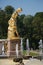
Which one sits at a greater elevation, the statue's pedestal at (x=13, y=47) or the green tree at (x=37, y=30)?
the green tree at (x=37, y=30)

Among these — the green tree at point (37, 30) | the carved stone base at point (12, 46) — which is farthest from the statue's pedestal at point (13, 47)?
the green tree at point (37, 30)

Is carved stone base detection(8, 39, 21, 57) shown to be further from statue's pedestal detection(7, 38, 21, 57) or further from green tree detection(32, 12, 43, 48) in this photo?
green tree detection(32, 12, 43, 48)

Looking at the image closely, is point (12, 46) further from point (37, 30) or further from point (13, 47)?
point (37, 30)

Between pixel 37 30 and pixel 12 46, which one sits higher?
pixel 37 30

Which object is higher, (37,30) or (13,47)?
(37,30)

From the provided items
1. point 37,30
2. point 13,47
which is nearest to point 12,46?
point 13,47

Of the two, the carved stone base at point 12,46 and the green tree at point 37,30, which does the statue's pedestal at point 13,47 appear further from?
the green tree at point 37,30

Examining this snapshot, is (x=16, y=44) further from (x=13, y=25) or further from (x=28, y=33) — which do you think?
(x=28, y=33)

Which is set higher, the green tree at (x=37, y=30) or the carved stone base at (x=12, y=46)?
the green tree at (x=37, y=30)

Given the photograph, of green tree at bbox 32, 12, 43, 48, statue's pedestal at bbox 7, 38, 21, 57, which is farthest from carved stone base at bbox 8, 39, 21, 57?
green tree at bbox 32, 12, 43, 48

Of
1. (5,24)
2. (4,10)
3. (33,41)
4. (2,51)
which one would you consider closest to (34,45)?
(33,41)

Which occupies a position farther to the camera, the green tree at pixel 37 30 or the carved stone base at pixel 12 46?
the green tree at pixel 37 30

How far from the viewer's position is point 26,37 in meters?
23.8

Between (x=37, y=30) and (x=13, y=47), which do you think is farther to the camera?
(x=37, y=30)
